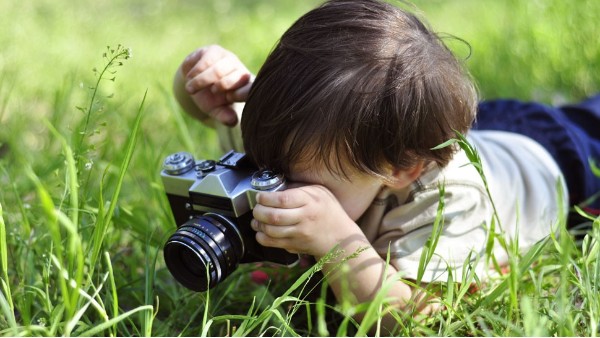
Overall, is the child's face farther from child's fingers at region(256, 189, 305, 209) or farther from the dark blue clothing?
the dark blue clothing

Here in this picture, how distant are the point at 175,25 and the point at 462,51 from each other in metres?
1.42

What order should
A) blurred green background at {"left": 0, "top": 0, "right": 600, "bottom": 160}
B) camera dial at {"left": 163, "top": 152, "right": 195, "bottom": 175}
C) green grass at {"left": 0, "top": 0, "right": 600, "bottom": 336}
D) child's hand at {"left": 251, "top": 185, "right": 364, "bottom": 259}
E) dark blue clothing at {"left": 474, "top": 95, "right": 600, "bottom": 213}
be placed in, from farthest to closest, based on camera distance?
1. blurred green background at {"left": 0, "top": 0, "right": 600, "bottom": 160}
2. dark blue clothing at {"left": 474, "top": 95, "right": 600, "bottom": 213}
3. camera dial at {"left": 163, "top": 152, "right": 195, "bottom": 175}
4. child's hand at {"left": 251, "top": 185, "right": 364, "bottom": 259}
5. green grass at {"left": 0, "top": 0, "right": 600, "bottom": 336}

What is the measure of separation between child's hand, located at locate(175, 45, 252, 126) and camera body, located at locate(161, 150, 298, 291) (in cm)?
25

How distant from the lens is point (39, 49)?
2.68 meters

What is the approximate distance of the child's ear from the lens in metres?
1.31

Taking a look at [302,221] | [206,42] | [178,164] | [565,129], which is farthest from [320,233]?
[206,42]

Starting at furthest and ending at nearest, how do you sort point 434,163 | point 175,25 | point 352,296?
point 175,25 → point 434,163 → point 352,296

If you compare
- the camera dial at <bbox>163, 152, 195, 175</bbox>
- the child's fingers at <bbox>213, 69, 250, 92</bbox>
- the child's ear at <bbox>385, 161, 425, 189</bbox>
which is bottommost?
the child's ear at <bbox>385, 161, 425, 189</bbox>

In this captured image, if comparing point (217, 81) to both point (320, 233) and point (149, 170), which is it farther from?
point (320, 233)

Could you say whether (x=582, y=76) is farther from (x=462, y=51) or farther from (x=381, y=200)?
(x=381, y=200)

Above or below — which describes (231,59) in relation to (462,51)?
above

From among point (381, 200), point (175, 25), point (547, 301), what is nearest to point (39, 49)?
point (175, 25)

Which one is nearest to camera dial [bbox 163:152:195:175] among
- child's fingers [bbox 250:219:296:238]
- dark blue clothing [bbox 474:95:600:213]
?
child's fingers [bbox 250:219:296:238]

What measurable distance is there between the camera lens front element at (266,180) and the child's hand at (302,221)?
0.02 m
